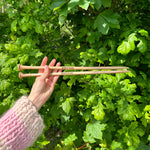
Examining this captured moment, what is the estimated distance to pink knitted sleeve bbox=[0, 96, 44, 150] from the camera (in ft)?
3.12

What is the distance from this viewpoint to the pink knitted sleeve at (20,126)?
37.5 inches

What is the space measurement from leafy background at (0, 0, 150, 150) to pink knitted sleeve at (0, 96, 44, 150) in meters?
0.57

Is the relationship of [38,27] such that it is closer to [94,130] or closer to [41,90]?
[41,90]

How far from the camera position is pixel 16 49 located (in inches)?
61.5

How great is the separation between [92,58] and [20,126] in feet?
3.05

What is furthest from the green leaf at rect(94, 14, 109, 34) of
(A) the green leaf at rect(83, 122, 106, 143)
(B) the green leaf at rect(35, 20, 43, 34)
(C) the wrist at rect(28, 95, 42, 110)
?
(A) the green leaf at rect(83, 122, 106, 143)

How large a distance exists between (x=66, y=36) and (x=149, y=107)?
1.40 metres

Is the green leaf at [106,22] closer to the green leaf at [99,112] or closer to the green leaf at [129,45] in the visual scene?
the green leaf at [129,45]

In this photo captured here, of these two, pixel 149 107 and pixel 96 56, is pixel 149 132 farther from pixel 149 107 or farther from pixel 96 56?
pixel 96 56

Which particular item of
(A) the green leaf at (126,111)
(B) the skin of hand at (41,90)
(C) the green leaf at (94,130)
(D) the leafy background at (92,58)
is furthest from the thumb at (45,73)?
(C) the green leaf at (94,130)

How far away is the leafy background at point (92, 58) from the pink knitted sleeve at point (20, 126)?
57 centimetres

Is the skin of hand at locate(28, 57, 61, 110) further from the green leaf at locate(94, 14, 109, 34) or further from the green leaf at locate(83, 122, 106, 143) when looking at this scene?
the green leaf at locate(83, 122, 106, 143)

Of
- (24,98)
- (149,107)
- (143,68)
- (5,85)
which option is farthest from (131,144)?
(5,85)

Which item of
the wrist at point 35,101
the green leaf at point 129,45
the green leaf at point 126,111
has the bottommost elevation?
the green leaf at point 126,111
